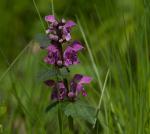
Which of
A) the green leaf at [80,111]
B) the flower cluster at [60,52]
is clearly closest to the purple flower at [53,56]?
the flower cluster at [60,52]

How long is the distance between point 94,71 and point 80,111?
46 cm

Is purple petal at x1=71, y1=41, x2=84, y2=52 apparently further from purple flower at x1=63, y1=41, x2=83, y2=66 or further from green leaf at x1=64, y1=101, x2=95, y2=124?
green leaf at x1=64, y1=101, x2=95, y2=124

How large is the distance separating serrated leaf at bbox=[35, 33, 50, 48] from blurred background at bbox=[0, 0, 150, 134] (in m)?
0.07

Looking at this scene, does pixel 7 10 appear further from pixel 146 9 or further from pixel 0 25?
pixel 146 9

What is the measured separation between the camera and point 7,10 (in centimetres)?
322

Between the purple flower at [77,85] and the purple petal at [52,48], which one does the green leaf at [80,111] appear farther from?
the purple petal at [52,48]

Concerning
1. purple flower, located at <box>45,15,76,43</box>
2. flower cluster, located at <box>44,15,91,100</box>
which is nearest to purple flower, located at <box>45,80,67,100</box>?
flower cluster, located at <box>44,15,91,100</box>

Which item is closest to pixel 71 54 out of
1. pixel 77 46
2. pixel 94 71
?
pixel 77 46

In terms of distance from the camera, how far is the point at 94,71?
6.22 feet

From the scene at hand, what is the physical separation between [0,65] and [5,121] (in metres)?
0.78

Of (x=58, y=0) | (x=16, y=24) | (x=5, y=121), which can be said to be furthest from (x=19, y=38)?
(x=5, y=121)

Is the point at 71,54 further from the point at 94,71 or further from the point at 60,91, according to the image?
the point at 94,71

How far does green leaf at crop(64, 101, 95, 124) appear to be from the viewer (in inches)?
56.4

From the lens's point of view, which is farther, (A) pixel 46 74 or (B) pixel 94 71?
(B) pixel 94 71
